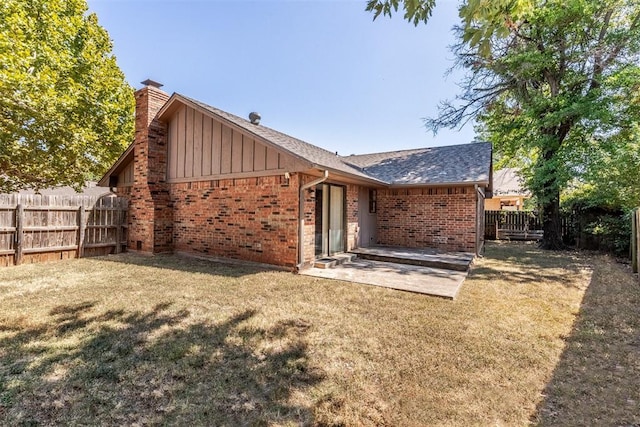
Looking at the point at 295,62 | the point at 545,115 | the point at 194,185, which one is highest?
the point at 295,62

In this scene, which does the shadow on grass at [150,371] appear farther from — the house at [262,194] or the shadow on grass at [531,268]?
the shadow on grass at [531,268]

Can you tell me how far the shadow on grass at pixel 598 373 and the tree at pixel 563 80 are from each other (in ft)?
28.6

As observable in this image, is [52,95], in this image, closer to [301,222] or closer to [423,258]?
[301,222]

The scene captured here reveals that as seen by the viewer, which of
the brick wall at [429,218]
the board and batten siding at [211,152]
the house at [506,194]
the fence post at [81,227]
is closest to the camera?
the board and batten siding at [211,152]

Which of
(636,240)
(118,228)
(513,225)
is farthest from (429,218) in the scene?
(118,228)

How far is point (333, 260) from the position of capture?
8086mm

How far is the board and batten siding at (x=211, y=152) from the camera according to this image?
7.48 meters

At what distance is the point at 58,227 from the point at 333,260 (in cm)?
750

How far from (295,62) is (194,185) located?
5617 millimetres

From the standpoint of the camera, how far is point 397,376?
2871mm

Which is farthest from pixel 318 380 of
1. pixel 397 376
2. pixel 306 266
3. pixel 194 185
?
pixel 194 185

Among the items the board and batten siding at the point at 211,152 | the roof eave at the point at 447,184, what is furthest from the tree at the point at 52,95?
the roof eave at the point at 447,184

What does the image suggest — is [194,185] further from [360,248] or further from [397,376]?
[397,376]

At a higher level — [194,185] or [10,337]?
[194,185]
